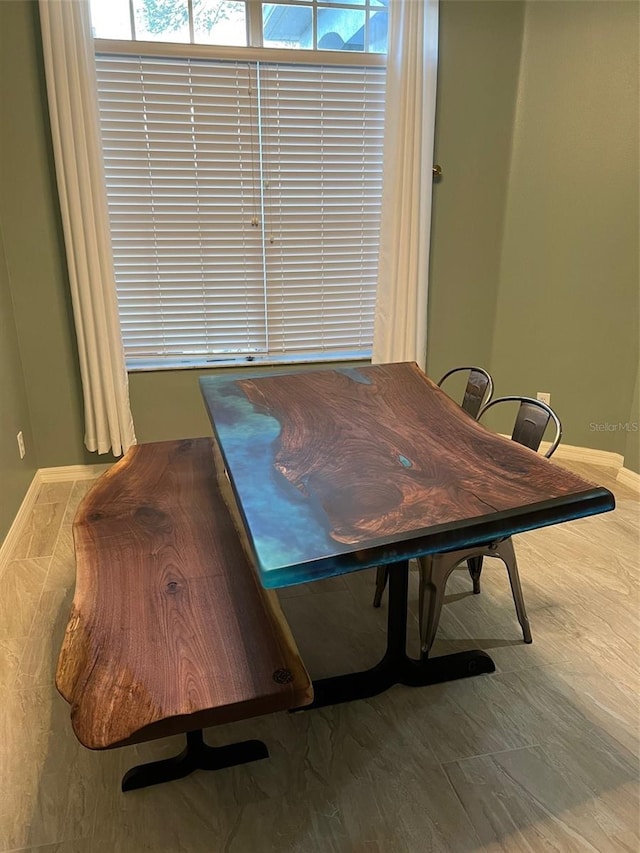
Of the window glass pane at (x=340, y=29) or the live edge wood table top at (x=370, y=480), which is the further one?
the window glass pane at (x=340, y=29)

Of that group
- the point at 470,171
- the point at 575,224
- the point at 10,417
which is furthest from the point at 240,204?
the point at 575,224

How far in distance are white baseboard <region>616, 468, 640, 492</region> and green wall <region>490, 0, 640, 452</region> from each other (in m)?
0.21

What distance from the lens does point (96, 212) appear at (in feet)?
9.66

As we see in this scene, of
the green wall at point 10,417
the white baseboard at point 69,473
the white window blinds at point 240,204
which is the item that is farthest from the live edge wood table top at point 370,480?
the white baseboard at point 69,473

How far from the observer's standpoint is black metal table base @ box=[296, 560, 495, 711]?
6.09 ft

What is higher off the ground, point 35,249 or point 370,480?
point 35,249

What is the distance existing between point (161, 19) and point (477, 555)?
2.88m

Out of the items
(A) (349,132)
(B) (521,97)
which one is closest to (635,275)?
(B) (521,97)

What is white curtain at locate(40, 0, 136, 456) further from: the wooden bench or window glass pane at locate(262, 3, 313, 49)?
the wooden bench

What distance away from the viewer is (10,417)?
9.50 ft

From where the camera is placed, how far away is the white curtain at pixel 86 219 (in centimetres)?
271

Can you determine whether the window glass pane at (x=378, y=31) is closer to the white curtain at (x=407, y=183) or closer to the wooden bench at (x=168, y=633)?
the white curtain at (x=407, y=183)

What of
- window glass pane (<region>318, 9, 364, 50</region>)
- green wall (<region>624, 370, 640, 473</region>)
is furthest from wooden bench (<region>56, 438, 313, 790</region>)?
window glass pane (<region>318, 9, 364, 50</region>)

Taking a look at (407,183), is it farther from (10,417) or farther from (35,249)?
(10,417)
